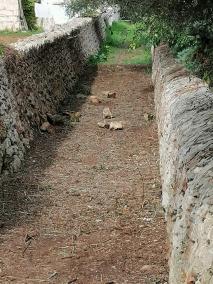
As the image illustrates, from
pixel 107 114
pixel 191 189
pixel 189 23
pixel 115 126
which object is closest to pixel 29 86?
pixel 115 126

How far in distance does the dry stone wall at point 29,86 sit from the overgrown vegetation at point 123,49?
4.04m

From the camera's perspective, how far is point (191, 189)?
4.70 meters

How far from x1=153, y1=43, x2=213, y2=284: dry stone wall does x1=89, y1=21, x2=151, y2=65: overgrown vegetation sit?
525 inches

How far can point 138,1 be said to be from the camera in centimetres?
1219

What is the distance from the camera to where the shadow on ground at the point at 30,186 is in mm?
7531

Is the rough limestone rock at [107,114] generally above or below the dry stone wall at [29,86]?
below

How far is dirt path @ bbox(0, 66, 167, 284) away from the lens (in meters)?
6.02

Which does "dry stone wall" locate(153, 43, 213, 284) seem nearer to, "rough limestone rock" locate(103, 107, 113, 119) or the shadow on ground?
the shadow on ground

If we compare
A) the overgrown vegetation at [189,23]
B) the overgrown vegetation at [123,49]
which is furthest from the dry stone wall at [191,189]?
the overgrown vegetation at [123,49]

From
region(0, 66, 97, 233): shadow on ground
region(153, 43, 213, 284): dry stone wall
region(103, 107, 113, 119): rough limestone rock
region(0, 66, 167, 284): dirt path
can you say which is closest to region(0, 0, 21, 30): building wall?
region(103, 107, 113, 119): rough limestone rock

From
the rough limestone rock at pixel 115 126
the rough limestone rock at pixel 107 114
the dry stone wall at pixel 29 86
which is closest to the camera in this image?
the dry stone wall at pixel 29 86

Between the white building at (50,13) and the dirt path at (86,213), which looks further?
the white building at (50,13)

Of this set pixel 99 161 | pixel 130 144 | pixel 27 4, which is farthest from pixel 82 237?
pixel 27 4

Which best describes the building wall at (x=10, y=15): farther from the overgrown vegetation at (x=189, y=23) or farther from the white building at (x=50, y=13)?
the overgrown vegetation at (x=189, y=23)
